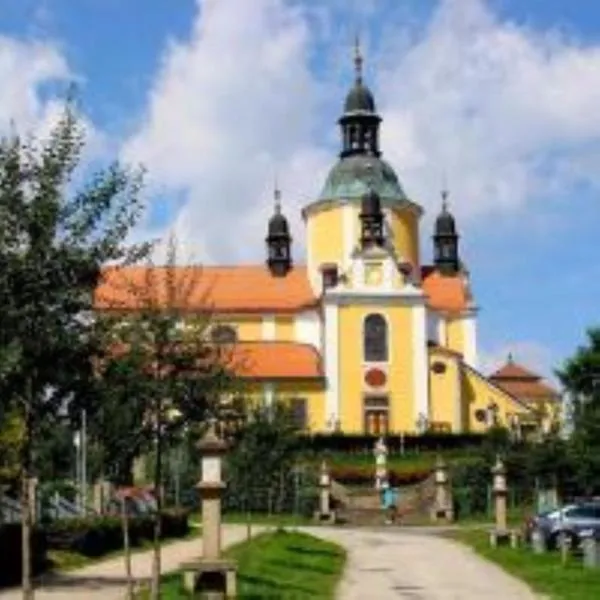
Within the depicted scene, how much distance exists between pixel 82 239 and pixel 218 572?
6189mm

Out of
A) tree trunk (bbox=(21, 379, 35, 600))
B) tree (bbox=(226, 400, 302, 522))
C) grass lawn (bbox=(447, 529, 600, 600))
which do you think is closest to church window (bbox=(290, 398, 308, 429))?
tree (bbox=(226, 400, 302, 522))

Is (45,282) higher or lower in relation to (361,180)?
lower

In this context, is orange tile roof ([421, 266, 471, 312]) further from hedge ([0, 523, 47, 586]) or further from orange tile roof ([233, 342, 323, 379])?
hedge ([0, 523, 47, 586])

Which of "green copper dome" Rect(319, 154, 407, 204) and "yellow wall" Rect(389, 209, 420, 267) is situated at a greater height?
"green copper dome" Rect(319, 154, 407, 204)

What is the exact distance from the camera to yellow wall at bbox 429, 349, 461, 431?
304 feet

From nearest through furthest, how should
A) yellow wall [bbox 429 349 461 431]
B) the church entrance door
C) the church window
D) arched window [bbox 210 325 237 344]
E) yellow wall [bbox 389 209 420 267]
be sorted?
1. arched window [bbox 210 325 237 344]
2. the church window
3. the church entrance door
4. yellow wall [bbox 429 349 461 431]
5. yellow wall [bbox 389 209 420 267]

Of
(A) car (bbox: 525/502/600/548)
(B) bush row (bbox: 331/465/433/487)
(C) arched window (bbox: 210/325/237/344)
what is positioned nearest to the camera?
(C) arched window (bbox: 210/325/237/344)

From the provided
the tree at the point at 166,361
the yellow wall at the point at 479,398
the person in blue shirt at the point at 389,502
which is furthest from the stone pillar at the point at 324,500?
the tree at the point at 166,361

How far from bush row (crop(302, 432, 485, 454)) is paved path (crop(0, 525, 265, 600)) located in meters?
42.9

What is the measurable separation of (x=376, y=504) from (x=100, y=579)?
4247cm

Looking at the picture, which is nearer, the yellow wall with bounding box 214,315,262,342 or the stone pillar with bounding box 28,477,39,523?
the stone pillar with bounding box 28,477,39,523

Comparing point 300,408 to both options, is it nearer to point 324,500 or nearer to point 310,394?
point 310,394

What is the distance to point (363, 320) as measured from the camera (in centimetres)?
9369

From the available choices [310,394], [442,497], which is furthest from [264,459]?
[310,394]
